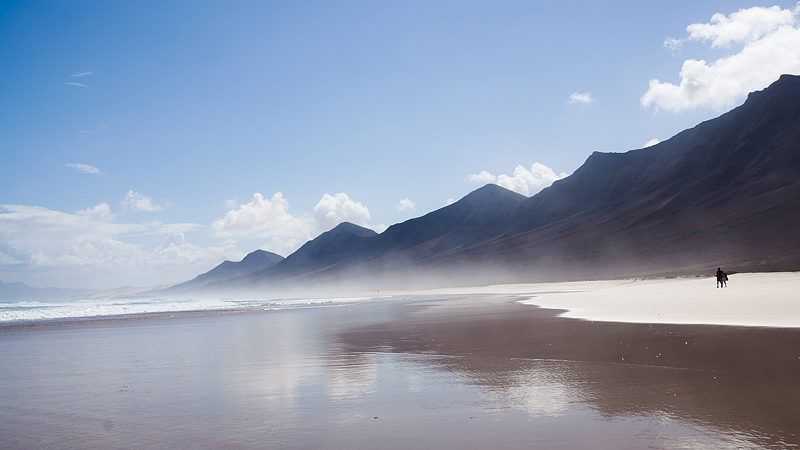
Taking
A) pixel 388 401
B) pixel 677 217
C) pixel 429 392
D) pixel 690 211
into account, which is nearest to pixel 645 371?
pixel 429 392

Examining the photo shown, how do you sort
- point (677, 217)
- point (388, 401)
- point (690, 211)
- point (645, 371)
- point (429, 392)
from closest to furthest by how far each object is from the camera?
point (388, 401) < point (429, 392) < point (645, 371) < point (690, 211) < point (677, 217)

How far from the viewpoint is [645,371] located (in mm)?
10133

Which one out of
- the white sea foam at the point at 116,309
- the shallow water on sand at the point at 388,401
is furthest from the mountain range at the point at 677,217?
the shallow water on sand at the point at 388,401

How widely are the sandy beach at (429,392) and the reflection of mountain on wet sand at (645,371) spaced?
4cm

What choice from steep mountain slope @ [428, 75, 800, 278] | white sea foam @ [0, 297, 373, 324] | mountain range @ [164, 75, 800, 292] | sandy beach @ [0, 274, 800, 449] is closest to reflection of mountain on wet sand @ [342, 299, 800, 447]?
sandy beach @ [0, 274, 800, 449]

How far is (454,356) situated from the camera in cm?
1338

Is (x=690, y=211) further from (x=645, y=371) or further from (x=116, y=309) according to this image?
(x=645, y=371)

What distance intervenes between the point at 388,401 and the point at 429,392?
92 cm

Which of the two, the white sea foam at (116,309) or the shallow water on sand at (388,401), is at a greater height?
the white sea foam at (116,309)

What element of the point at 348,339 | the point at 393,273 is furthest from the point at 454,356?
the point at 393,273

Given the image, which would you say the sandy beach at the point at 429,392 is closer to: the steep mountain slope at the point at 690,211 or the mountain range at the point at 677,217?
the steep mountain slope at the point at 690,211

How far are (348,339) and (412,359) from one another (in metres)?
5.64

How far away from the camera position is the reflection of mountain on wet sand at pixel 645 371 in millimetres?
6980

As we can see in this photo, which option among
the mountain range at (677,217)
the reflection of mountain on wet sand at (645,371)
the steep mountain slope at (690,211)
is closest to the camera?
the reflection of mountain on wet sand at (645,371)
